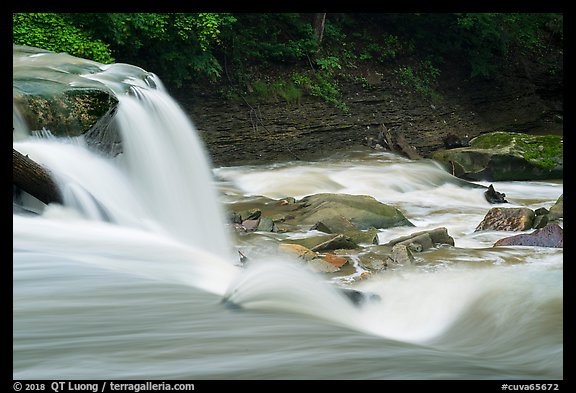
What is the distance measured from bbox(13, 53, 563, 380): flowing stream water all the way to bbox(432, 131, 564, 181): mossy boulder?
498 cm

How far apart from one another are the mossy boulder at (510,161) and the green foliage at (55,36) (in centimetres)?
704

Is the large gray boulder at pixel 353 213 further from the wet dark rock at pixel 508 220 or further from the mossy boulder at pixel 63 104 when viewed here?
the mossy boulder at pixel 63 104

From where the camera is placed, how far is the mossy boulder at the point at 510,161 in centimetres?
1341

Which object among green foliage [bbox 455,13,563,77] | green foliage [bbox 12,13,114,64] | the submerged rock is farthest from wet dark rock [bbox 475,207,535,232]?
green foliage [bbox 455,13,563,77]

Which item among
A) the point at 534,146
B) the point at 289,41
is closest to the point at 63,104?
the point at 534,146

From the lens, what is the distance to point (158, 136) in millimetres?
8797

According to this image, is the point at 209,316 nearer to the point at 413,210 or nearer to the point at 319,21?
the point at 413,210

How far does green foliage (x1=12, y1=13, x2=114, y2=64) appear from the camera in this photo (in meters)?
10.7

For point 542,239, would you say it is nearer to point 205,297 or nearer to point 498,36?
point 205,297

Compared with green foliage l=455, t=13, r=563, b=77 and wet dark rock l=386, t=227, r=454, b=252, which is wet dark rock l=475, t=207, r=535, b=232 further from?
green foliage l=455, t=13, r=563, b=77

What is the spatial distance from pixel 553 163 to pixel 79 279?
36.8 feet

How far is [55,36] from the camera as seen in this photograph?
1128 centimetres

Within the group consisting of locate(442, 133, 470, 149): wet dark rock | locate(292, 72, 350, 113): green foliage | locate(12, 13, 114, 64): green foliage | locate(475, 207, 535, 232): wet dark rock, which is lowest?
locate(442, 133, 470, 149): wet dark rock

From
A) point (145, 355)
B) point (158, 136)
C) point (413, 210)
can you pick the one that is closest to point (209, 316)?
point (145, 355)
